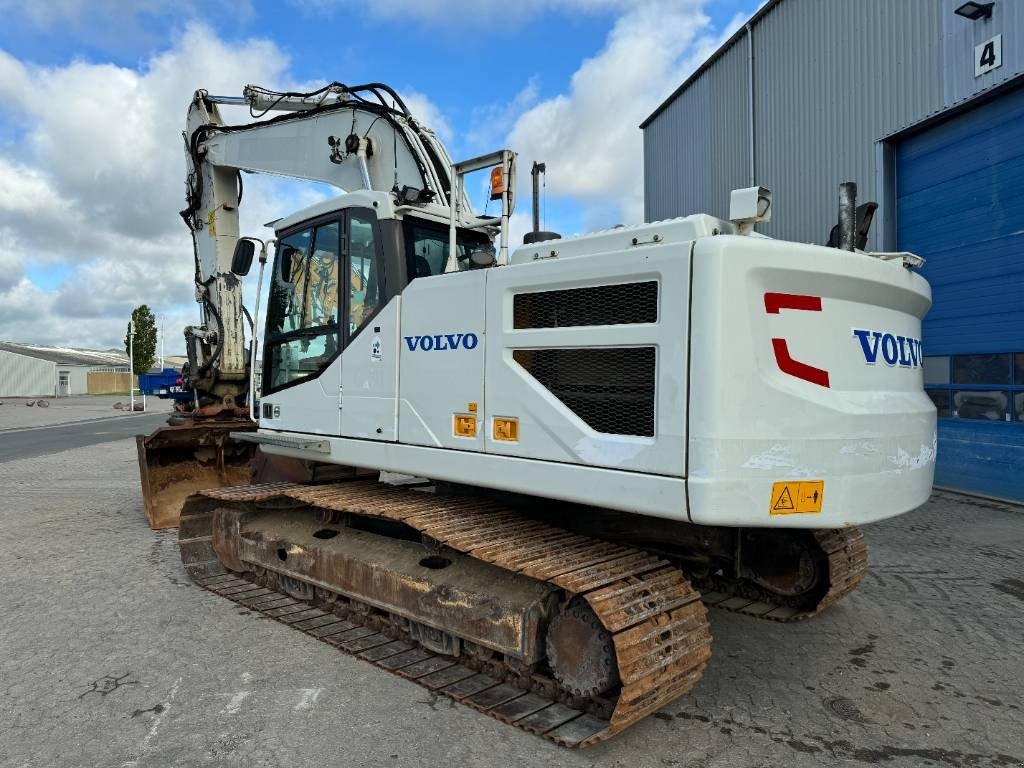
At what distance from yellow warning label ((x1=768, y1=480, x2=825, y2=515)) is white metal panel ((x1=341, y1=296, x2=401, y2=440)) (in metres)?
2.22

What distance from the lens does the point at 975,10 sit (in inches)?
330

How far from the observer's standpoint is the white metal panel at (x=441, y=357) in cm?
381

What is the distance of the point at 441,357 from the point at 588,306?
0.98 metres

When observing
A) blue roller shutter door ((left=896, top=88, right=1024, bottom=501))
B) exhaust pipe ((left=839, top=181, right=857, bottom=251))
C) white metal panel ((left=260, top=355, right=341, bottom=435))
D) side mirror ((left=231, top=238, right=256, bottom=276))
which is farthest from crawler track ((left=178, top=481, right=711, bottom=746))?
blue roller shutter door ((left=896, top=88, right=1024, bottom=501))

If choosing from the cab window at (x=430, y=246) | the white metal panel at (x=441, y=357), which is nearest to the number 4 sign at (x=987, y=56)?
the cab window at (x=430, y=246)

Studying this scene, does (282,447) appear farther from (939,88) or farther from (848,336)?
(939,88)

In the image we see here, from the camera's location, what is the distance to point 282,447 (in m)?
5.02

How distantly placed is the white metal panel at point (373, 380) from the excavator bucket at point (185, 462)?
3.43 meters

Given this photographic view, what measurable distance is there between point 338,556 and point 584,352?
224 centimetres

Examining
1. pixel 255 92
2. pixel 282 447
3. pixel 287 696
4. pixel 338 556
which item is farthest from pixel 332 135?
pixel 287 696

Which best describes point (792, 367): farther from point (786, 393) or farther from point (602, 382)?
point (602, 382)

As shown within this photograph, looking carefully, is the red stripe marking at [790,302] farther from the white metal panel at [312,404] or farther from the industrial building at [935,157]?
the industrial building at [935,157]

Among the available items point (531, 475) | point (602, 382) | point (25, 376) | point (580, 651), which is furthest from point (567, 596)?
point (25, 376)

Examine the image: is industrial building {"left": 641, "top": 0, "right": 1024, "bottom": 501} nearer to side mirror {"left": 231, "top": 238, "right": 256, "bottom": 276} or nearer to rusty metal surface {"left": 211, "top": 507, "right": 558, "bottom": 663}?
rusty metal surface {"left": 211, "top": 507, "right": 558, "bottom": 663}
